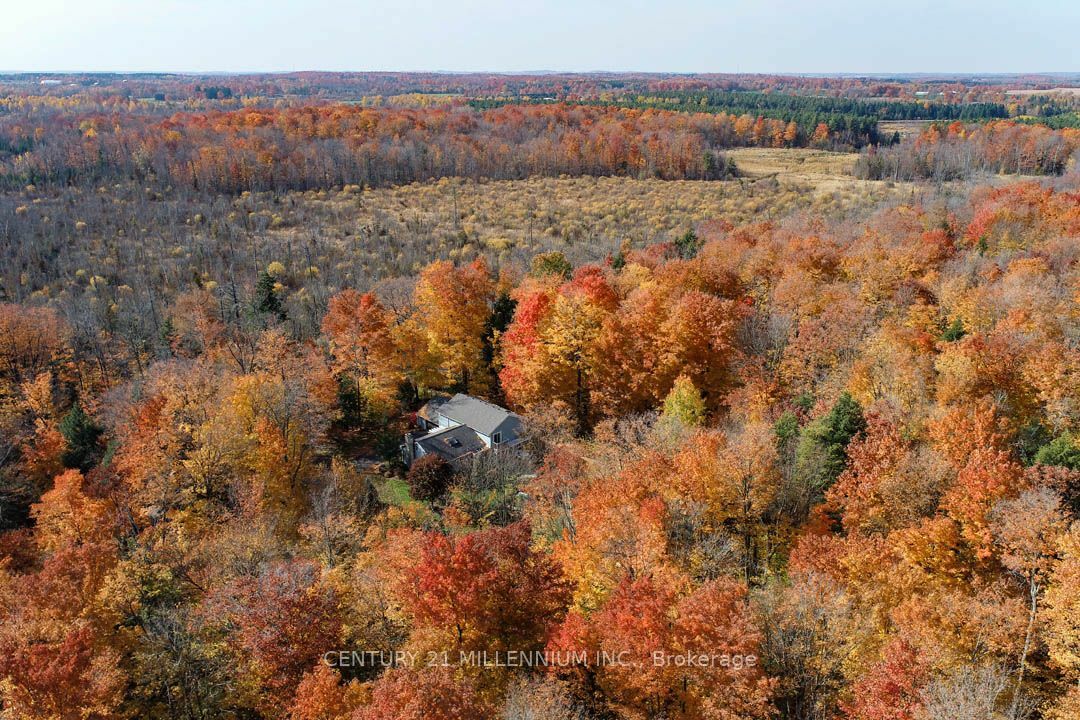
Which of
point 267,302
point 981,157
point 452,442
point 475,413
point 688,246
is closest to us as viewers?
point 452,442

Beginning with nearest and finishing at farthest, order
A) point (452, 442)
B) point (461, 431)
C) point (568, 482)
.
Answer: point (568, 482) < point (452, 442) < point (461, 431)

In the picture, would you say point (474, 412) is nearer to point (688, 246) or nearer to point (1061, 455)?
point (688, 246)

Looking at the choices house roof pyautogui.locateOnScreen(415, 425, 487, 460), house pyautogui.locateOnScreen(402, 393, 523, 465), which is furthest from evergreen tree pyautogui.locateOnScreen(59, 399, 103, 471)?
house roof pyautogui.locateOnScreen(415, 425, 487, 460)

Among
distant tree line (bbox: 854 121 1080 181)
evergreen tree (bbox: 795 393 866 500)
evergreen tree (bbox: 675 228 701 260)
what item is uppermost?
distant tree line (bbox: 854 121 1080 181)

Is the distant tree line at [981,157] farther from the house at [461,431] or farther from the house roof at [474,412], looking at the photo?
the house at [461,431]

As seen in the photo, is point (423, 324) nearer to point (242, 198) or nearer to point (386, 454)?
point (386, 454)

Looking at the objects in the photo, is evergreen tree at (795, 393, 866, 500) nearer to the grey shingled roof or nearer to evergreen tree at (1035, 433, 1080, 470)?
evergreen tree at (1035, 433, 1080, 470)

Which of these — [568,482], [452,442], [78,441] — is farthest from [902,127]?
[78,441]

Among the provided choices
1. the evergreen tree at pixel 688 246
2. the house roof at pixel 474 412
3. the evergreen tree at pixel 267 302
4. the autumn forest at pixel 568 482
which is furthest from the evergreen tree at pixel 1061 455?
the evergreen tree at pixel 267 302
